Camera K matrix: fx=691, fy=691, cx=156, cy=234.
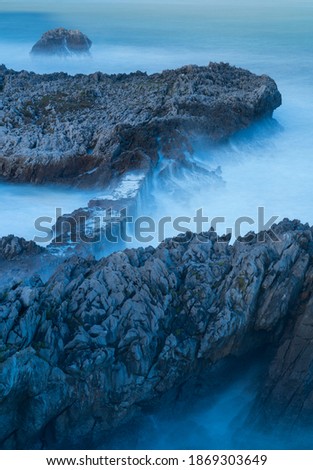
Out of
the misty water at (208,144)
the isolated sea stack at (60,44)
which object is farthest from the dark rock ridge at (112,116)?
the isolated sea stack at (60,44)

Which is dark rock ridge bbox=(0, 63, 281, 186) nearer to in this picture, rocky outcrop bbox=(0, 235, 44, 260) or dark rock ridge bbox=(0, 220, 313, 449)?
rocky outcrop bbox=(0, 235, 44, 260)

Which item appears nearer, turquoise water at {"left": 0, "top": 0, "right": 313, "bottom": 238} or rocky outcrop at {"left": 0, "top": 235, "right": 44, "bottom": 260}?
rocky outcrop at {"left": 0, "top": 235, "right": 44, "bottom": 260}

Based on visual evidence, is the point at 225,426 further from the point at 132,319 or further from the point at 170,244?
the point at 170,244

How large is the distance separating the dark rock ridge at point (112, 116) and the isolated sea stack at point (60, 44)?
35.1 feet

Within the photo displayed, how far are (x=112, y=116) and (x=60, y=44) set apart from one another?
17.6 metres

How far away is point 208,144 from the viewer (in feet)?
69.3

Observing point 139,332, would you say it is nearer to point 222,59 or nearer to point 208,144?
point 208,144

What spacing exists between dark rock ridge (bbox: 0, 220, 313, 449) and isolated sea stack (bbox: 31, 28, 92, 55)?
26792mm

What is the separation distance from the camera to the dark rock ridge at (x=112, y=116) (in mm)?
19031

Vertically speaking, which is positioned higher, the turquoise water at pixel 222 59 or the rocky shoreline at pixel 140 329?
the turquoise water at pixel 222 59

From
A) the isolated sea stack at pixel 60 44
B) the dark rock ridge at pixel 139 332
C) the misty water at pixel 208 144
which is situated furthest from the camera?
the isolated sea stack at pixel 60 44

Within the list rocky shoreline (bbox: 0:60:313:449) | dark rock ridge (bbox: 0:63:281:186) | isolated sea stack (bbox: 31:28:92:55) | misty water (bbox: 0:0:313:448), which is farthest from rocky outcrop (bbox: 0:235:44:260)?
isolated sea stack (bbox: 31:28:92:55)

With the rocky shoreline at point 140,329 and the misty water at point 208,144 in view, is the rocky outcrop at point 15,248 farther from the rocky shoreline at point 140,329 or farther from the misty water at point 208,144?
the misty water at point 208,144

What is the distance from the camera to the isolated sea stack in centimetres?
3678
